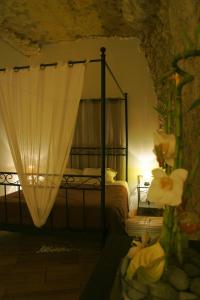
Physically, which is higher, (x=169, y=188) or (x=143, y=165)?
(x=169, y=188)

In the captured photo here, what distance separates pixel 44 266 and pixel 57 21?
10.2 feet

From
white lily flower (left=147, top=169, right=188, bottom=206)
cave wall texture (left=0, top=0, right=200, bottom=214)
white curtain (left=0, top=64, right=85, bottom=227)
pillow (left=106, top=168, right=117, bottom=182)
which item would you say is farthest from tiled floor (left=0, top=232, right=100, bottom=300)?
white lily flower (left=147, top=169, right=188, bottom=206)

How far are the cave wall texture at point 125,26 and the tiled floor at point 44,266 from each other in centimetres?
144

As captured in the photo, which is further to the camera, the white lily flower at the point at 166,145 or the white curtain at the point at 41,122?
the white curtain at the point at 41,122

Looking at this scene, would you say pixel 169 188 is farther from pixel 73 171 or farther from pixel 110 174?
pixel 73 171

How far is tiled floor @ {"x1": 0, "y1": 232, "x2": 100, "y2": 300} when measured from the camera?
202 centimetres

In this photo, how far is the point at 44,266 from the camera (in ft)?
7.91

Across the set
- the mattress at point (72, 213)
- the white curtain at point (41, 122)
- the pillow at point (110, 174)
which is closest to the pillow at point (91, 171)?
the pillow at point (110, 174)

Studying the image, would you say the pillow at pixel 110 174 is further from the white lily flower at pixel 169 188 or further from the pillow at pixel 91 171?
the white lily flower at pixel 169 188

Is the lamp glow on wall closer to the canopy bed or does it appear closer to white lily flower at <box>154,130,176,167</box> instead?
the canopy bed

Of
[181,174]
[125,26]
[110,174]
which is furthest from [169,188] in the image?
[125,26]

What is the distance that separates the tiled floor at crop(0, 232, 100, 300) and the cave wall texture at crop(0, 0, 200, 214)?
4.74 feet

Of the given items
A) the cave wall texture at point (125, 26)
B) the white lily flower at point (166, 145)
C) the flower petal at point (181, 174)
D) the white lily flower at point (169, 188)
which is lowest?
the white lily flower at point (169, 188)

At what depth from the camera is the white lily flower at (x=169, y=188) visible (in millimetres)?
591
